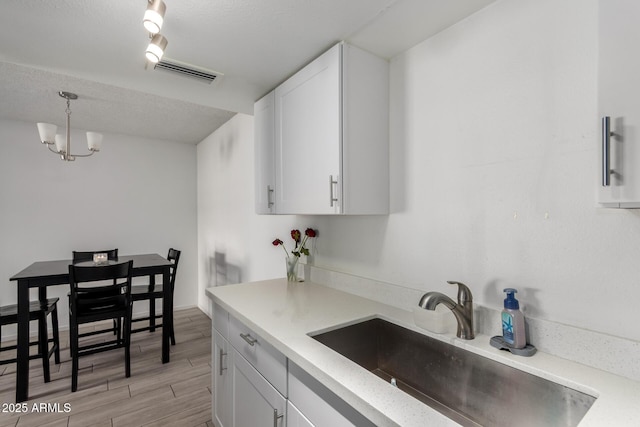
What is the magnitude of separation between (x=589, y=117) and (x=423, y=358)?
39.2 inches

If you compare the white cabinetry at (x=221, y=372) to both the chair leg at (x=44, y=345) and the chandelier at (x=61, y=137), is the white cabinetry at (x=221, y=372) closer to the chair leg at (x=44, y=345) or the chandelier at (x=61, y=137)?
the chair leg at (x=44, y=345)

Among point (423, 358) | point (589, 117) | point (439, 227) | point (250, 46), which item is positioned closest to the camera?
point (589, 117)

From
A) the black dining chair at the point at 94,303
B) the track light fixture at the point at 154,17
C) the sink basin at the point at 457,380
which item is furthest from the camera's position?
the black dining chair at the point at 94,303

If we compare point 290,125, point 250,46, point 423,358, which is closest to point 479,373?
point 423,358

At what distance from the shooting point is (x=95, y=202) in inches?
153

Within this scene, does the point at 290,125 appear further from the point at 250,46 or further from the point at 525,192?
the point at 525,192

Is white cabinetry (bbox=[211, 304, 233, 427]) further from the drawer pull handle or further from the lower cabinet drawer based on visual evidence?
the drawer pull handle

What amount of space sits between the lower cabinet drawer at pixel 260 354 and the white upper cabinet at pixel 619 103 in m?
1.09

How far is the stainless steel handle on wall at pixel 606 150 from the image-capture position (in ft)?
2.33

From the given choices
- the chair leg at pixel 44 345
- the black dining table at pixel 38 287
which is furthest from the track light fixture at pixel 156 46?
the chair leg at pixel 44 345

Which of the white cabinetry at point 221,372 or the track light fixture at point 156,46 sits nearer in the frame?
the track light fixture at point 156,46

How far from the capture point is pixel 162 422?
203 centimetres

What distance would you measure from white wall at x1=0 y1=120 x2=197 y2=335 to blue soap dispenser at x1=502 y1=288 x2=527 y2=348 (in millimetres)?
4254

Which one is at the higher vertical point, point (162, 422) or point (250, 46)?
point (250, 46)
